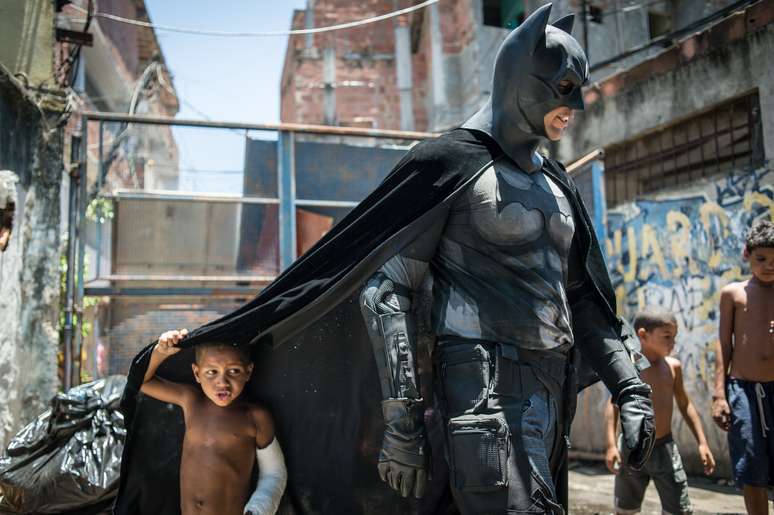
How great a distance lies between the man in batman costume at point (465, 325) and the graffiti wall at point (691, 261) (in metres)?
4.48

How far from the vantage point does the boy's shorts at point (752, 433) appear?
165 inches

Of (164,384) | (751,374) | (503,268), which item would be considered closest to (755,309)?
(751,374)

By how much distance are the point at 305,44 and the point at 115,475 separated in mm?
16288

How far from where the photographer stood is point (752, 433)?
429 centimetres

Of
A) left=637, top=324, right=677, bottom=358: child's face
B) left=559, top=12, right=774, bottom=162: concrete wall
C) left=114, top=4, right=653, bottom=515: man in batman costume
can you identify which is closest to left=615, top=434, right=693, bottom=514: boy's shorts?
left=637, top=324, right=677, bottom=358: child's face

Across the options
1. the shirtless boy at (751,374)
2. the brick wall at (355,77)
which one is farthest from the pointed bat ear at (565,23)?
the brick wall at (355,77)

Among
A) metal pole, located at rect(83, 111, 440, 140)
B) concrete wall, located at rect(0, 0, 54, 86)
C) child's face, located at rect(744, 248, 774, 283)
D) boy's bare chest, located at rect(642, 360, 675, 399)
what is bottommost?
boy's bare chest, located at rect(642, 360, 675, 399)

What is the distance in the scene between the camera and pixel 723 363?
15.0 feet

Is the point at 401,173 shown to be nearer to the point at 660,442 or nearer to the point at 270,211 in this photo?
the point at 660,442

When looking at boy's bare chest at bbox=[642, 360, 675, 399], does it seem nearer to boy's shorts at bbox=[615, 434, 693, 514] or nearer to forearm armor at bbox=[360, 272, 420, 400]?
boy's shorts at bbox=[615, 434, 693, 514]

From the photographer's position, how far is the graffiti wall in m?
6.70

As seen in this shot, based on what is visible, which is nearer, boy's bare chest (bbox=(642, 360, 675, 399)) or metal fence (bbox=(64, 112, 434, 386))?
boy's bare chest (bbox=(642, 360, 675, 399))

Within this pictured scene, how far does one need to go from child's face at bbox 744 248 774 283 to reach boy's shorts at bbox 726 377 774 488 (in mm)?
624

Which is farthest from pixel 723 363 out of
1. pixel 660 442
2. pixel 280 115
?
pixel 280 115
